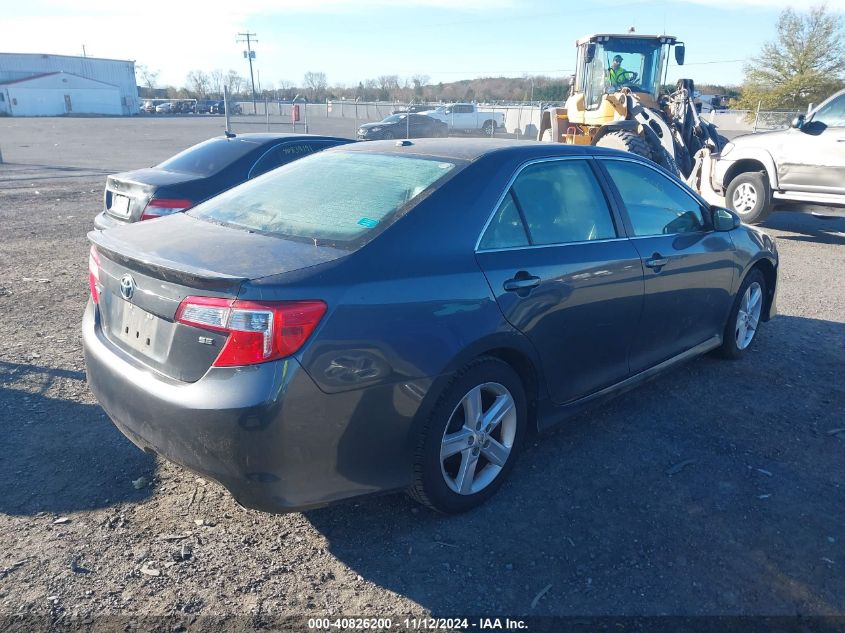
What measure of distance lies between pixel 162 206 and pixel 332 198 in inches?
134

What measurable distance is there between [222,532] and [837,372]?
448 cm

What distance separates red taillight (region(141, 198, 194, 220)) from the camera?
19.5 ft

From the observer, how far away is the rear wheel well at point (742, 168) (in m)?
10.4

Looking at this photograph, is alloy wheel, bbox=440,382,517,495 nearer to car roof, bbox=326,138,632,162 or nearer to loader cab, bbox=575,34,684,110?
car roof, bbox=326,138,632,162

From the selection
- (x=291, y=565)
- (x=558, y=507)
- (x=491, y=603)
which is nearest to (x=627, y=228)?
(x=558, y=507)

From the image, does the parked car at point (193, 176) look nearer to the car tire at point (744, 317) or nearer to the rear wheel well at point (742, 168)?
the car tire at point (744, 317)

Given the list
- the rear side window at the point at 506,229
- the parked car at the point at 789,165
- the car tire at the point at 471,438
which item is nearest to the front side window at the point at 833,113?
the parked car at the point at 789,165

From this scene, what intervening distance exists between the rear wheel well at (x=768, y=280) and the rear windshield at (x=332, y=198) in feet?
10.6

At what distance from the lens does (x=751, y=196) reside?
1037cm

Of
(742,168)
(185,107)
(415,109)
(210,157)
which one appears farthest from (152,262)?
(185,107)

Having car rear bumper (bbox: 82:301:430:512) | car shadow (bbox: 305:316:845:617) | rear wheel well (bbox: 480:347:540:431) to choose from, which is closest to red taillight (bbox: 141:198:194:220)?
car rear bumper (bbox: 82:301:430:512)

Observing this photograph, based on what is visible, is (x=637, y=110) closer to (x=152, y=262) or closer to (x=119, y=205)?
(x=119, y=205)

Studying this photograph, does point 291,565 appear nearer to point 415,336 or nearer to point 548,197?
point 415,336

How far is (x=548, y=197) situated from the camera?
11.4ft
